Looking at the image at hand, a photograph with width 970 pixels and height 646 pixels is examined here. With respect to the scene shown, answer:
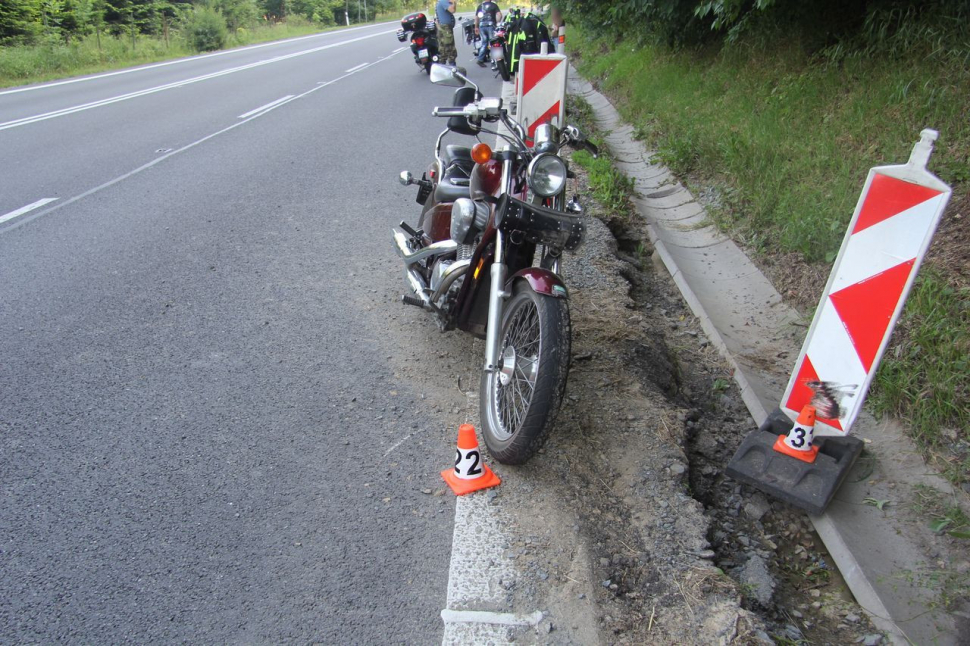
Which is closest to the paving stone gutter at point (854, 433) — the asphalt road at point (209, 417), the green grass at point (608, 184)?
the green grass at point (608, 184)

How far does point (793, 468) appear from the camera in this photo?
324 centimetres

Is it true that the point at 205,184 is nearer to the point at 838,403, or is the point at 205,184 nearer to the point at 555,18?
the point at 838,403

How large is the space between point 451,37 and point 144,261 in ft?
46.5

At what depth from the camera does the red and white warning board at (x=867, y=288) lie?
9.23 feet

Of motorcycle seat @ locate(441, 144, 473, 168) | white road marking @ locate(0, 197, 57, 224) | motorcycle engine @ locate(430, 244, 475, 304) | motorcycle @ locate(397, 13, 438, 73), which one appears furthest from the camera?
motorcycle @ locate(397, 13, 438, 73)

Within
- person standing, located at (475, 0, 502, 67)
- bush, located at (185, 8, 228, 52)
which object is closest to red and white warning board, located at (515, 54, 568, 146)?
person standing, located at (475, 0, 502, 67)

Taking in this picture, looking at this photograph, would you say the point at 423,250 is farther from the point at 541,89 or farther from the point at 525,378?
the point at 541,89

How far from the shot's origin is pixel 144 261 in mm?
5645

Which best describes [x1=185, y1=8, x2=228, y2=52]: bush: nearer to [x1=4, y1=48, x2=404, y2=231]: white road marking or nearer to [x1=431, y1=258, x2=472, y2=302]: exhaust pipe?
[x1=4, y1=48, x2=404, y2=231]: white road marking

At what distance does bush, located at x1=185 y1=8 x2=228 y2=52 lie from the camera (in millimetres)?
28859

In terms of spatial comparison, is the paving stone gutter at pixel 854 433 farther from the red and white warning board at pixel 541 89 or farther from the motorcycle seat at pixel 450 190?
the motorcycle seat at pixel 450 190

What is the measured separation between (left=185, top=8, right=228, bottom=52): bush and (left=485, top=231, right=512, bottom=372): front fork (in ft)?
97.8

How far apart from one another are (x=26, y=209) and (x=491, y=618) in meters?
6.51

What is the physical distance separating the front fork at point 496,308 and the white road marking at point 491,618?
3.86ft
